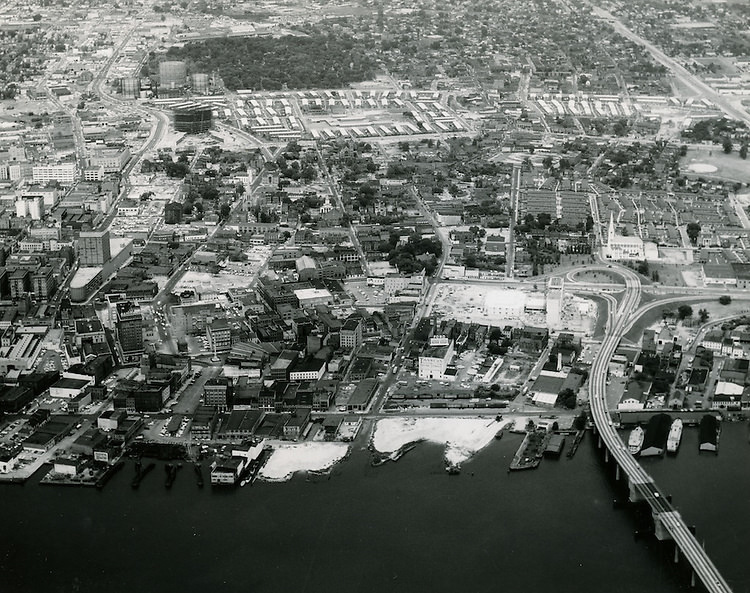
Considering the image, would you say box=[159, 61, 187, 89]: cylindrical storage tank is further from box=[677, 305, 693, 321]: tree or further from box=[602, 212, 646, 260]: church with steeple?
box=[677, 305, 693, 321]: tree

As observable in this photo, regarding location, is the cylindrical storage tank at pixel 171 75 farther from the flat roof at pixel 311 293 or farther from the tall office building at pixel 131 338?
the tall office building at pixel 131 338

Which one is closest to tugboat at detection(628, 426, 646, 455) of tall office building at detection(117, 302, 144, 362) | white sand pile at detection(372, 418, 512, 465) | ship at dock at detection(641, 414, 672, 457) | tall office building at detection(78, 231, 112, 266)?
ship at dock at detection(641, 414, 672, 457)

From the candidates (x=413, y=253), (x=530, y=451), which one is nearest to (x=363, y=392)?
(x=530, y=451)

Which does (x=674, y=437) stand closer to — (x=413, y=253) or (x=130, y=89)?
(x=413, y=253)

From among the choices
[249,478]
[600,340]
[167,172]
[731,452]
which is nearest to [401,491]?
[249,478]

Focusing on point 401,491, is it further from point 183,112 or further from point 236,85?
point 236,85

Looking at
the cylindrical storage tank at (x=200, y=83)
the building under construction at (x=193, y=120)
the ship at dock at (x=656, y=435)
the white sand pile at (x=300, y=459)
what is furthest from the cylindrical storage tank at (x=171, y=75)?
the ship at dock at (x=656, y=435)
